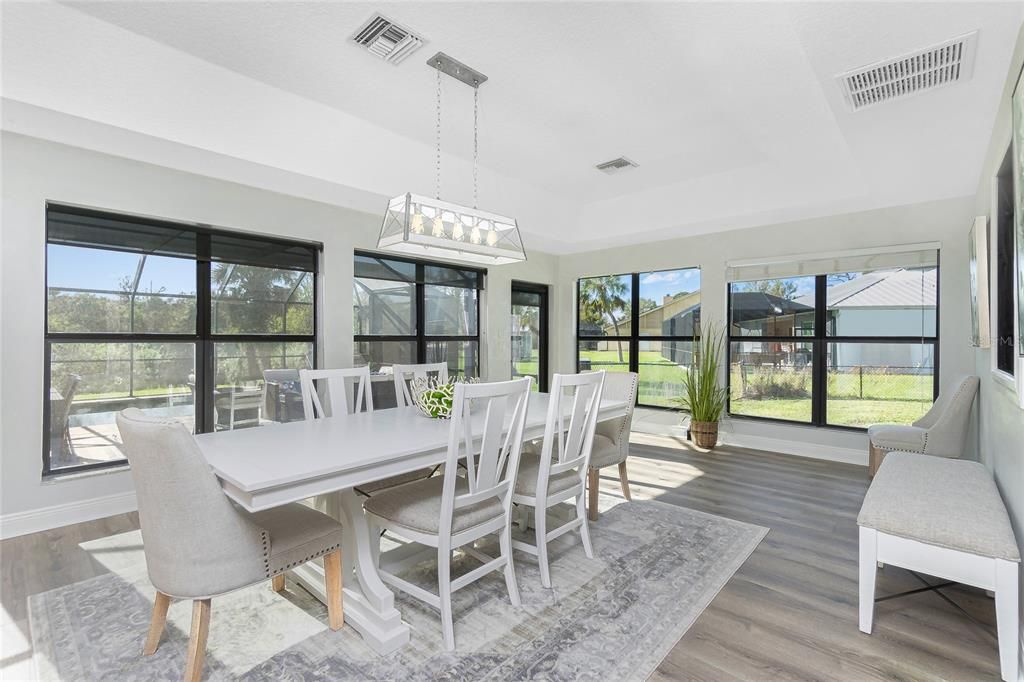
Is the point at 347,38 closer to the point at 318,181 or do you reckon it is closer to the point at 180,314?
the point at 318,181

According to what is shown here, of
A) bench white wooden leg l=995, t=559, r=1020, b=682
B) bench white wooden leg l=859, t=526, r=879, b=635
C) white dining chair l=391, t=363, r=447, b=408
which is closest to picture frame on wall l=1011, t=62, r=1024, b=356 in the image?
bench white wooden leg l=995, t=559, r=1020, b=682

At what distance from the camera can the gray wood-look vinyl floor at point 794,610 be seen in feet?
6.00

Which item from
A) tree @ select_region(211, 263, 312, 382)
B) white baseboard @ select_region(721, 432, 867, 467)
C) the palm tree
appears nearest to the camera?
tree @ select_region(211, 263, 312, 382)

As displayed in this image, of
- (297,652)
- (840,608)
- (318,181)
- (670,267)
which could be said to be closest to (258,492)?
(297,652)

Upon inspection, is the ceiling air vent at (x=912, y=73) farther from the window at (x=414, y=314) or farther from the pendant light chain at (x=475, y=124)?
the window at (x=414, y=314)

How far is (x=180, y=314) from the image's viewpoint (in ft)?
12.1

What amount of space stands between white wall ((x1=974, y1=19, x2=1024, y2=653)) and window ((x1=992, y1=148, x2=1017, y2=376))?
0.28 feet

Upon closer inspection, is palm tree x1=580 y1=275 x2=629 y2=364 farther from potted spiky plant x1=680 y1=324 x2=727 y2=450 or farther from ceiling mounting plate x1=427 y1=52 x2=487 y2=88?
ceiling mounting plate x1=427 y1=52 x2=487 y2=88

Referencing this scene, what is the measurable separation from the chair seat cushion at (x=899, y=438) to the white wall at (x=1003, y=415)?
0.34 metres

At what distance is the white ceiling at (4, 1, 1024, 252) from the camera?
225 cm

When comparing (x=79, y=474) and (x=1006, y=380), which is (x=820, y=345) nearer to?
(x=1006, y=380)

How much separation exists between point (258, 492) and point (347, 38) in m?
2.27

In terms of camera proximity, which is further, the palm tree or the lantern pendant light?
the palm tree

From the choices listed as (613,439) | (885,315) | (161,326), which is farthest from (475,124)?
(885,315)
